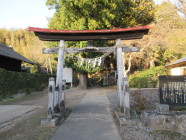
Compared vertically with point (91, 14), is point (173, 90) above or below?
below

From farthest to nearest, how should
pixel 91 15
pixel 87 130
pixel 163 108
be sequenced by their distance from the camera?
pixel 91 15
pixel 163 108
pixel 87 130

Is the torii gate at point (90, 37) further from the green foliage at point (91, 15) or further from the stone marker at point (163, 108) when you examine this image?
the green foliage at point (91, 15)

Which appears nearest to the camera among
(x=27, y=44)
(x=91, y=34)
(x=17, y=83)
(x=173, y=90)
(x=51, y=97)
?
(x=51, y=97)

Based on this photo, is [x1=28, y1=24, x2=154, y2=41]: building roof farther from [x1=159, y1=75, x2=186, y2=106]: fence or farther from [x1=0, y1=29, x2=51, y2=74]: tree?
[x1=0, y1=29, x2=51, y2=74]: tree

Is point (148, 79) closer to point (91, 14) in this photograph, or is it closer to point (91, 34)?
point (91, 14)

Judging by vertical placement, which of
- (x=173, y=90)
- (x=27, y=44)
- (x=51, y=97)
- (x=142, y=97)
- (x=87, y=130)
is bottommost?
(x=87, y=130)

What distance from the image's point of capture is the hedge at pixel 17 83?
12516mm

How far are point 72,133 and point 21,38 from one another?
44.2m

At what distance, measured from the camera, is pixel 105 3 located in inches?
693

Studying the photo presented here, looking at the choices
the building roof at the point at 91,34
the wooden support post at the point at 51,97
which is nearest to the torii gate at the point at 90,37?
the building roof at the point at 91,34

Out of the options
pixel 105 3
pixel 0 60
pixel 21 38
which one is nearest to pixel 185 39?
pixel 105 3

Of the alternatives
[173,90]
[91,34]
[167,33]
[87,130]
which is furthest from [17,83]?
[167,33]

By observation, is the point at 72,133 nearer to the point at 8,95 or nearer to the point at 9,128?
the point at 9,128

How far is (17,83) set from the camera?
14.4 m
